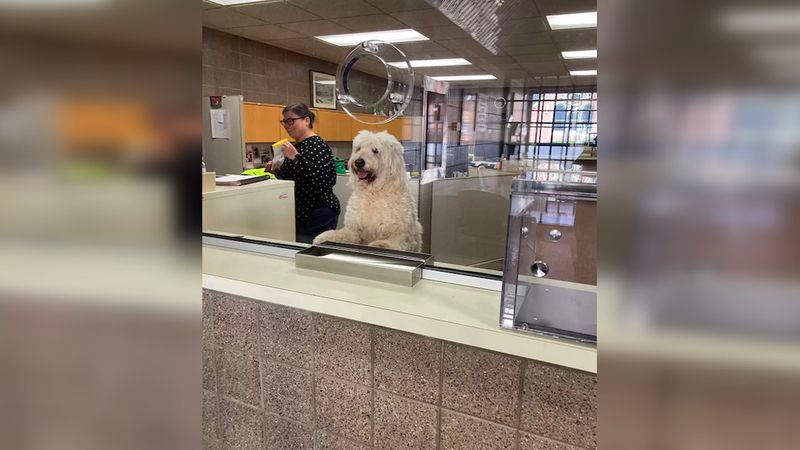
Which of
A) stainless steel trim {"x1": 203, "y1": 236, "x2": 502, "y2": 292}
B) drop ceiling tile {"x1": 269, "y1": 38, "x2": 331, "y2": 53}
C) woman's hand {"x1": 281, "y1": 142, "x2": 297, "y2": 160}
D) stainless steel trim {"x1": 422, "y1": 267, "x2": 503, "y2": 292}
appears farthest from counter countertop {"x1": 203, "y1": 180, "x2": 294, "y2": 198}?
stainless steel trim {"x1": 422, "y1": 267, "x2": 503, "y2": 292}

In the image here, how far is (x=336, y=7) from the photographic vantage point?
178 cm

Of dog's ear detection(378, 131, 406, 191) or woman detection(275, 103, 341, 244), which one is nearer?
dog's ear detection(378, 131, 406, 191)

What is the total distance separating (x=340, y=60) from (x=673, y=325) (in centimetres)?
173

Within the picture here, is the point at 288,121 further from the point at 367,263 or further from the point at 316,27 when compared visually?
the point at 367,263

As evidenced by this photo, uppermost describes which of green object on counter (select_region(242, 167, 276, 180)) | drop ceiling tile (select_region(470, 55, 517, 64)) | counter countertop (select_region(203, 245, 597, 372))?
drop ceiling tile (select_region(470, 55, 517, 64))

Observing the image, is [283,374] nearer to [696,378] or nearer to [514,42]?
[696,378]

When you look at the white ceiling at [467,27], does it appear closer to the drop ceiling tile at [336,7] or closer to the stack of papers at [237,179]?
the drop ceiling tile at [336,7]

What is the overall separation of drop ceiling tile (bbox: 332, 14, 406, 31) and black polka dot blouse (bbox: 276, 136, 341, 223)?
0.44 meters

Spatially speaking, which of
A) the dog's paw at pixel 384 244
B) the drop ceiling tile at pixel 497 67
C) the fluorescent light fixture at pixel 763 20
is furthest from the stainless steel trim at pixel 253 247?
the fluorescent light fixture at pixel 763 20

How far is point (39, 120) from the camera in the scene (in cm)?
18

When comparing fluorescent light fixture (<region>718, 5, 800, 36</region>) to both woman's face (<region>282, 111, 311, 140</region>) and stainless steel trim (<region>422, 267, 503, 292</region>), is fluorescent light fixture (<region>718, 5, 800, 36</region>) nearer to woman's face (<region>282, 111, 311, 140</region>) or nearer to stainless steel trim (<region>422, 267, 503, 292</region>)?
stainless steel trim (<region>422, 267, 503, 292</region>)

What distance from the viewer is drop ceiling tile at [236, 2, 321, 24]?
1.96 metres

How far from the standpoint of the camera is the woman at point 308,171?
1784 mm

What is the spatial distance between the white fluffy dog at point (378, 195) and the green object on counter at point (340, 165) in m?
0.07
